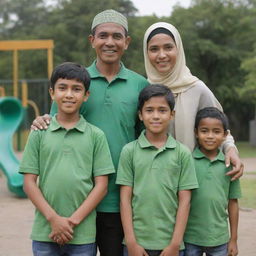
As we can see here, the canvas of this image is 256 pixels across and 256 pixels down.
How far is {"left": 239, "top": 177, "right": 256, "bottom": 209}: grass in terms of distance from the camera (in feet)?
23.3

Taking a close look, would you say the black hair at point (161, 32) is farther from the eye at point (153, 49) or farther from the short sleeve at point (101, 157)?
the short sleeve at point (101, 157)

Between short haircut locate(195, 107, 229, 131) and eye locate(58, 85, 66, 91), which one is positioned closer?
eye locate(58, 85, 66, 91)

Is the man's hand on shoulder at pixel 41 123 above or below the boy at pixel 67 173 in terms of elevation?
above

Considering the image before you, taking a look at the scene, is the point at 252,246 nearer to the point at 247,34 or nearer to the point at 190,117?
the point at 190,117

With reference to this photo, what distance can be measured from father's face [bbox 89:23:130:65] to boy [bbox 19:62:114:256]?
205mm

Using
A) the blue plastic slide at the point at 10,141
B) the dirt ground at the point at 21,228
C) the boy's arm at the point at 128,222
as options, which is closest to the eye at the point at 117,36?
the boy's arm at the point at 128,222

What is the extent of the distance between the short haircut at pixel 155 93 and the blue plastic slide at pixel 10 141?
222 inches

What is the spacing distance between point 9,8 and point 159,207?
35.7 metres

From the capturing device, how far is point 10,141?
903 centimetres

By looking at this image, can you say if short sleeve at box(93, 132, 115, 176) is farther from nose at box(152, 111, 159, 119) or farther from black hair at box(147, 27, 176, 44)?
black hair at box(147, 27, 176, 44)

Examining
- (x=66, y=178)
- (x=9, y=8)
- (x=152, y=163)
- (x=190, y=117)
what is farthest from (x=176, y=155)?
(x=9, y=8)

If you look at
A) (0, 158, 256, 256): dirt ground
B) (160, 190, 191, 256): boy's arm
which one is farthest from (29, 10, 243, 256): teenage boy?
(0, 158, 256, 256): dirt ground

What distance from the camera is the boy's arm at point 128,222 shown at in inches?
99.2

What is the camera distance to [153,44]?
110 inches
